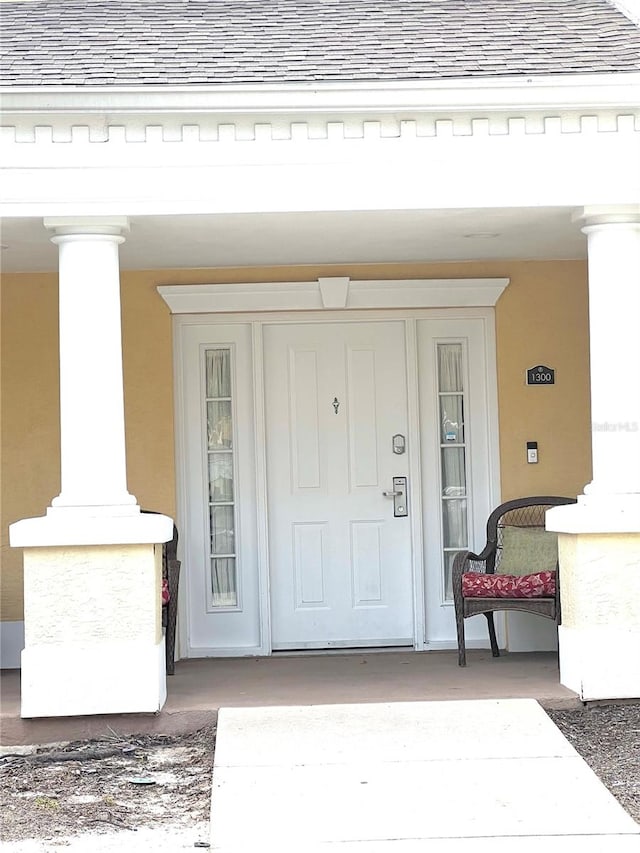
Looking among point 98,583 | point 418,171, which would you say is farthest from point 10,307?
point 418,171

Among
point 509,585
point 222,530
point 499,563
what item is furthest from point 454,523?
point 222,530

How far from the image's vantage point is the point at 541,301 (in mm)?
7691

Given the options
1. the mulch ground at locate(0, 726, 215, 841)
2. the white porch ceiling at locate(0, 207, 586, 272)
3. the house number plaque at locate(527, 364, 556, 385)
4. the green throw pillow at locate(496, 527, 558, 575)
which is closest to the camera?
the mulch ground at locate(0, 726, 215, 841)

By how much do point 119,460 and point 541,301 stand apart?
3318 mm

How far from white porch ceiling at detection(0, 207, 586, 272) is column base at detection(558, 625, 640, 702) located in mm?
2195

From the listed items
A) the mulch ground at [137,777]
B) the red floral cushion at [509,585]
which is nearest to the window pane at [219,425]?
the red floral cushion at [509,585]

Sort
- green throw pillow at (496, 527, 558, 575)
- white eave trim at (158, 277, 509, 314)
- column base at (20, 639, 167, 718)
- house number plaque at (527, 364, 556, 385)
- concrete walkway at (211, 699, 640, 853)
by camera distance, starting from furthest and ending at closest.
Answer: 1. house number plaque at (527, 364, 556, 385)
2. white eave trim at (158, 277, 509, 314)
3. green throw pillow at (496, 527, 558, 575)
4. column base at (20, 639, 167, 718)
5. concrete walkway at (211, 699, 640, 853)

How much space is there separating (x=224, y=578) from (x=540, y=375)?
2.53 m

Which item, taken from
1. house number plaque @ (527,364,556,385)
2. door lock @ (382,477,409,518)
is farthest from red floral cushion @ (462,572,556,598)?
house number plaque @ (527,364,556,385)

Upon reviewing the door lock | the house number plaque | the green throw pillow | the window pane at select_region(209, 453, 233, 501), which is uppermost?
the house number plaque

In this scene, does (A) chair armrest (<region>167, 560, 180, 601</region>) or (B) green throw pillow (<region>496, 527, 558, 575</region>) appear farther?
(B) green throw pillow (<region>496, 527, 558, 575</region>)

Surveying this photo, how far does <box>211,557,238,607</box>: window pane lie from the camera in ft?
25.3

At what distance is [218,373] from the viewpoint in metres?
7.75

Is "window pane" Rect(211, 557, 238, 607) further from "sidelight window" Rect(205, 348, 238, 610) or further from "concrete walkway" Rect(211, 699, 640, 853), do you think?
"concrete walkway" Rect(211, 699, 640, 853)
